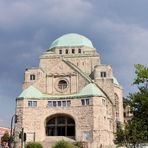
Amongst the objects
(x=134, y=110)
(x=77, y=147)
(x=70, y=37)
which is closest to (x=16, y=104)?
(x=77, y=147)

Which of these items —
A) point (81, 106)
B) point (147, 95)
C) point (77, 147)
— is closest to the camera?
point (147, 95)

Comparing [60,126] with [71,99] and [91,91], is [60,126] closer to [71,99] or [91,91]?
[71,99]

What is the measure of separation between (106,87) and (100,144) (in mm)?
13078

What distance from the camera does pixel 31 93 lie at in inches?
2594

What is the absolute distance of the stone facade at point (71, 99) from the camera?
62.2 metres

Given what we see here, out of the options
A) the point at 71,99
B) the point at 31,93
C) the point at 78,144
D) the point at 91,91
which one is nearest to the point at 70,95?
the point at 71,99

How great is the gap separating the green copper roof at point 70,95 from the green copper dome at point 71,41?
1425cm

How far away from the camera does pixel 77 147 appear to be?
5897 cm

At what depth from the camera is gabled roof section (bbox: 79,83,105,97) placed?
6312cm

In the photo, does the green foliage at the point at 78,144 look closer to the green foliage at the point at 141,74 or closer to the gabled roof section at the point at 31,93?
the gabled roof section at the point at 31,93

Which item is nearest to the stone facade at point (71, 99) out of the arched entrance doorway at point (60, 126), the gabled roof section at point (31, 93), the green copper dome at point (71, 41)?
the gabled roof section at point (31, 93)

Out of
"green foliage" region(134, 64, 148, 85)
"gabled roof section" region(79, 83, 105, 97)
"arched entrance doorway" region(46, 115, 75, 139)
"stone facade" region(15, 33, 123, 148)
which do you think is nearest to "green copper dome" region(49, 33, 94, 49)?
"stone facade" region(15, 33, 123, 148)

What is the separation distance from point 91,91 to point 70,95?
4514mm

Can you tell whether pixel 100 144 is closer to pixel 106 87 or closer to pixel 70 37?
pixel 106 87
